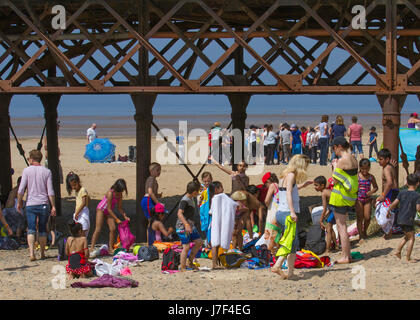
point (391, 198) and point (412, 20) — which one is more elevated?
point (412, 20)

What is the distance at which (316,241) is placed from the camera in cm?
1099

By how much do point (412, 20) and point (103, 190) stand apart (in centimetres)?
1014

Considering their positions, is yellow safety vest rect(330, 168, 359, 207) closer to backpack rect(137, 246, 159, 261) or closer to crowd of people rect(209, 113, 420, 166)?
backpack rect(137, 246, 159, 261)

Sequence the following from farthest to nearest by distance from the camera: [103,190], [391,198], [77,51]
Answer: [103,190], [77,51], [391,198]

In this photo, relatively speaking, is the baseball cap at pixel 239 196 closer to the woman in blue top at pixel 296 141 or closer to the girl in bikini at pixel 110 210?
the girl in bikini at pixel 110 210

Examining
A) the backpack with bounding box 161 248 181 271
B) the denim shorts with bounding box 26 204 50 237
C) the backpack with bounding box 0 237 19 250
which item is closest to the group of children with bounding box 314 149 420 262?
the backpack with bounding box 161 248 181 271

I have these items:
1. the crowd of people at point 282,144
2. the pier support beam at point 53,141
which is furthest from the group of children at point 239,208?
the crowd of people at point 282,144

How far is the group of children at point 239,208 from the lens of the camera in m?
9.79

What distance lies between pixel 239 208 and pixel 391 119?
9.93ft

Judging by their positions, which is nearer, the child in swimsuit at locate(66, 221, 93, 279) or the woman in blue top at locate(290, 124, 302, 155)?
the child in swimsuit at locate(66, 221, 93, 279)

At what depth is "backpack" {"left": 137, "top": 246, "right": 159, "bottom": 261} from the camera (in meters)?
10.9

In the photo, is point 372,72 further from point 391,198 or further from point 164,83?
point 164,83
